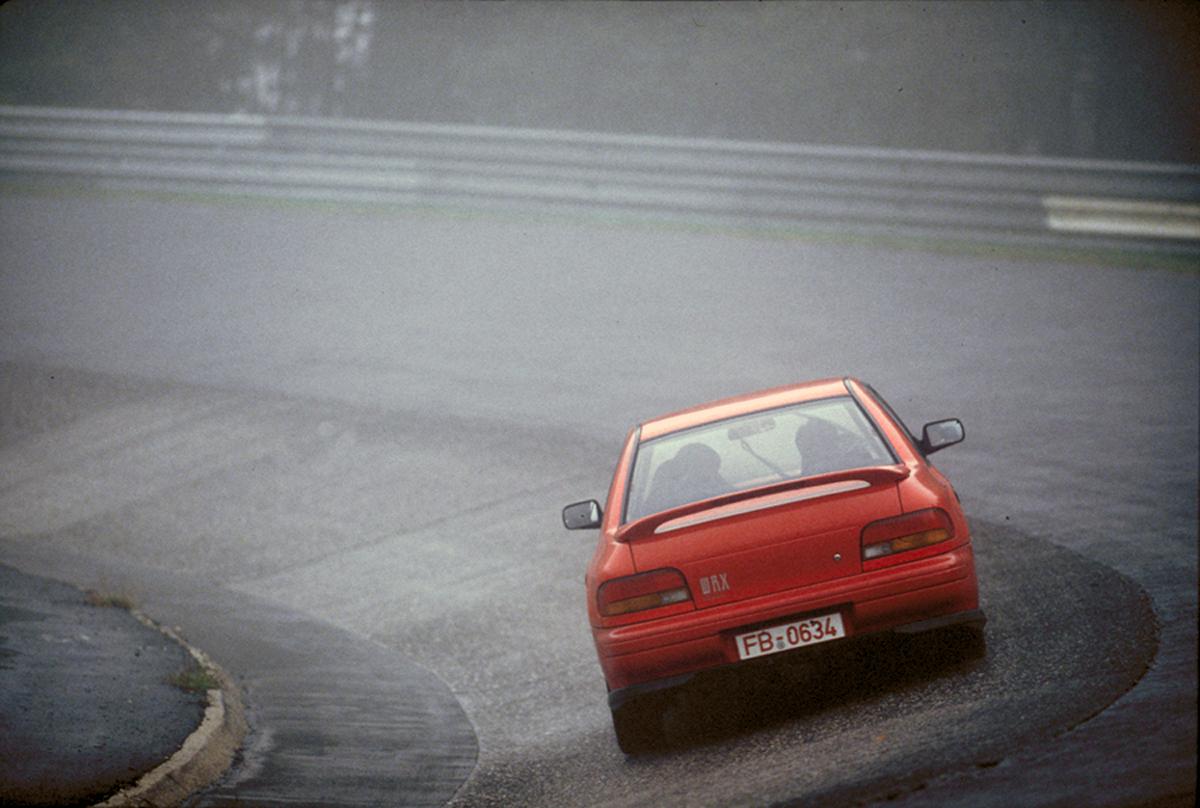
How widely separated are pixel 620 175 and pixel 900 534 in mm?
15886

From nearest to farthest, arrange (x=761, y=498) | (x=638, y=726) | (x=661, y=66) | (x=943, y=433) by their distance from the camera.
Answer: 1. (x=761, y=498)
2. (x=638, y=726)
3. (x=943, y=433)
4. (x=661, y=66)

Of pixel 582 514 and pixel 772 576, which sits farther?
pixel 582 514

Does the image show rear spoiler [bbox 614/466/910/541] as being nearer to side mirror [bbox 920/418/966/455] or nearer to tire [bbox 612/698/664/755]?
tire [bbox 612/698/664/755]

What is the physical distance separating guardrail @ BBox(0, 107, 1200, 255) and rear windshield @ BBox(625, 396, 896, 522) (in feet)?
38.0

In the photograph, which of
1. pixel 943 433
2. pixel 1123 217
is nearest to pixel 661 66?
pixel 1123 217

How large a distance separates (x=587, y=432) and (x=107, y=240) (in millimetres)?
10891

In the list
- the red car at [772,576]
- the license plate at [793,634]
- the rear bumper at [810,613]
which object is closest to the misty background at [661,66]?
the red car at [772,576]

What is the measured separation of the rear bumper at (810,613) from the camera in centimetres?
657

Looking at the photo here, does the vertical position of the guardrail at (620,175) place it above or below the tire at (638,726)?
above

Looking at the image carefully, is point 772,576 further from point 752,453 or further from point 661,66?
point 661,66

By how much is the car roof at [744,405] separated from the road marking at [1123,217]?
36.9ft

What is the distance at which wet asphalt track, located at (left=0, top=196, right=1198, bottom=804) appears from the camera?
677 centimetres

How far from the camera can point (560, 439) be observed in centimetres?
1417

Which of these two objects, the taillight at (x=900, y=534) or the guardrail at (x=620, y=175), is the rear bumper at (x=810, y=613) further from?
the guardrail at (x=620, y=175)
